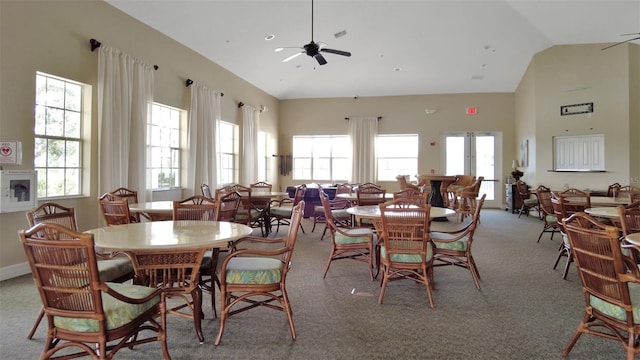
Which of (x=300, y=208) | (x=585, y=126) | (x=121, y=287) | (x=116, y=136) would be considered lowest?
(x=121, y=287)

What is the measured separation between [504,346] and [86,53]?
18.5 ft

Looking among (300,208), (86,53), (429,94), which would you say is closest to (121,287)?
(300,208)

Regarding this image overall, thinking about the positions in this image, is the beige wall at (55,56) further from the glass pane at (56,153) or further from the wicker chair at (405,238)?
the wicker chair at (405,238)

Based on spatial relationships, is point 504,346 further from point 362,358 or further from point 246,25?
point 246,25

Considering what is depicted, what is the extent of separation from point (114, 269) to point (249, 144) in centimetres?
664

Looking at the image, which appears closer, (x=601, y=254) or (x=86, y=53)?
(x=601, y=254)

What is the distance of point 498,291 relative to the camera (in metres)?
3.54

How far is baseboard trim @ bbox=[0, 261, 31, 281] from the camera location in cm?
386

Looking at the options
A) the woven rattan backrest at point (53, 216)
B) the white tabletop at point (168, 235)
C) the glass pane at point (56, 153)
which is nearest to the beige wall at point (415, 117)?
the glass pane at point (56, 153)

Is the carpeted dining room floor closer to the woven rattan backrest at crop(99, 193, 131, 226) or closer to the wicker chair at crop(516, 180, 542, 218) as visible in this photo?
the woven rattan backrest at crop(99, 193, 131, 226)

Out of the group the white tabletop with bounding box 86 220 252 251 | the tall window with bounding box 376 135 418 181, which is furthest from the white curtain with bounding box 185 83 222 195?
the tall window with bounding box 376 135 418 181

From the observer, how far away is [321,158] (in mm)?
11594

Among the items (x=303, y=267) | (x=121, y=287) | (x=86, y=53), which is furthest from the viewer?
(x=86, y=53)

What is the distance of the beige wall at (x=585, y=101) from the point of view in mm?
7809
